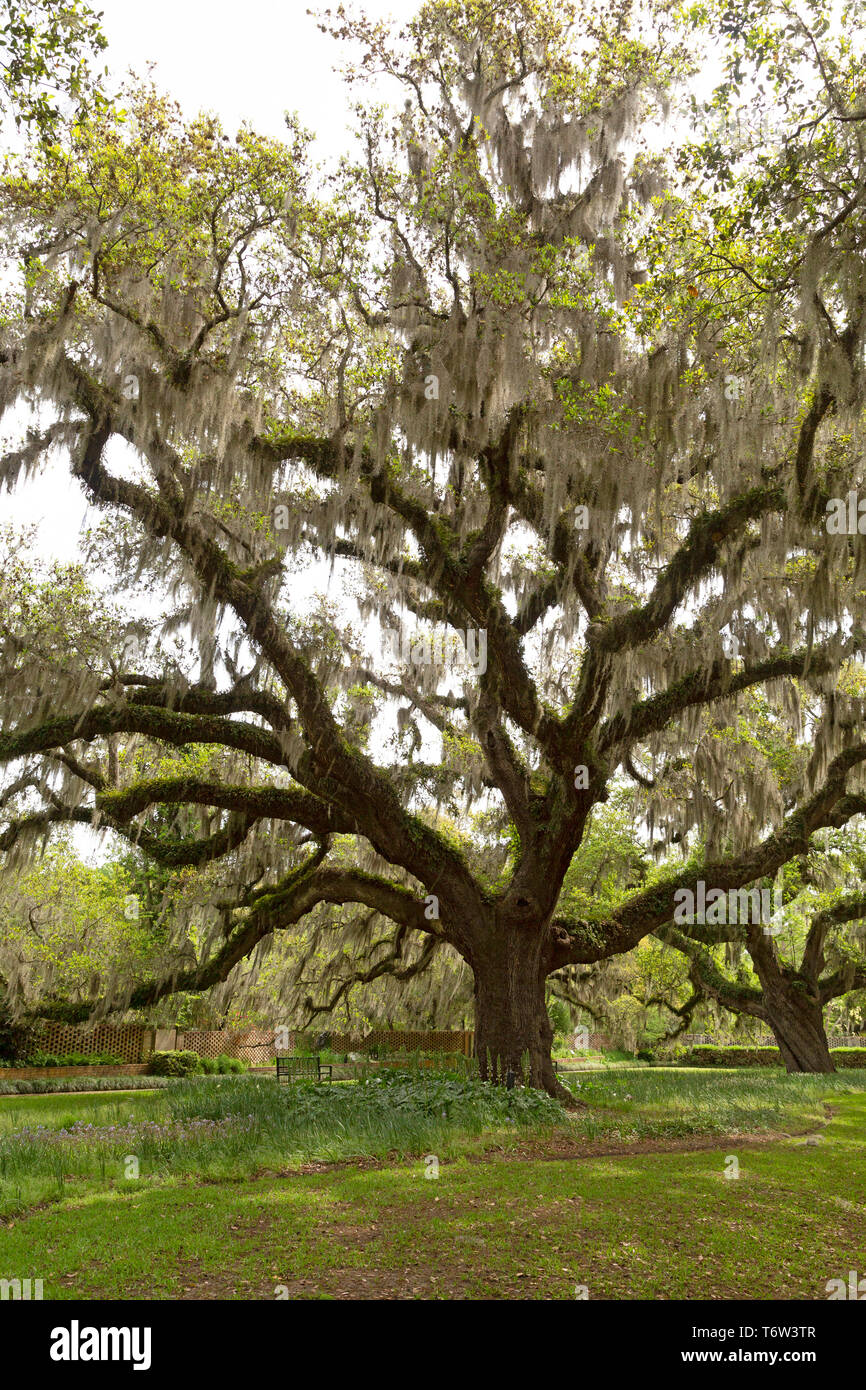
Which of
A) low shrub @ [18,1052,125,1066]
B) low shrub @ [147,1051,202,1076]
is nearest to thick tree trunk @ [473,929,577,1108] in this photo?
low shrub @ [147,1051,202,1076]

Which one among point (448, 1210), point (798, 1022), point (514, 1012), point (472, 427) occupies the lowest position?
point (798, 1022)

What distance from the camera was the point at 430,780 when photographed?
13922 mm

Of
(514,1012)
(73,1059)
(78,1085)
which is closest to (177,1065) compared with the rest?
(73,1059)

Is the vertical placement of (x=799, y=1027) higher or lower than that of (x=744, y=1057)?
higher

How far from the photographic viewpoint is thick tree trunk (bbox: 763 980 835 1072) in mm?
19422

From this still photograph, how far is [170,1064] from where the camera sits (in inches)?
878

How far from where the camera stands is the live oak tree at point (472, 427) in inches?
342

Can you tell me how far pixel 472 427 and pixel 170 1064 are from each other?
18846 mm

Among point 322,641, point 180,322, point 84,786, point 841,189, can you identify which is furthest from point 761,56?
point 84,786

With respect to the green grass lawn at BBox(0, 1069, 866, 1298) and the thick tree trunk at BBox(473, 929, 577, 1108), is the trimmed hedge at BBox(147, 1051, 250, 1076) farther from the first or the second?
the thick tree trunk at BBox(473, 929, 577, 1108)

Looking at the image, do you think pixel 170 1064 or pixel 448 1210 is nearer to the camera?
pixel 448 1210

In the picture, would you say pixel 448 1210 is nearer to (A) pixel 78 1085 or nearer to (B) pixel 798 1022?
(A) pixel 78 1085

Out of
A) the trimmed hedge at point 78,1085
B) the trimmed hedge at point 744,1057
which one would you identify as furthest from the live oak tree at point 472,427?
the trimmed hedge at point 744,1057
